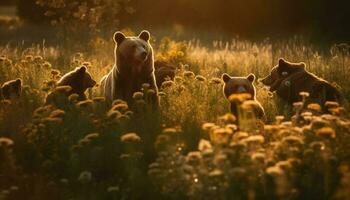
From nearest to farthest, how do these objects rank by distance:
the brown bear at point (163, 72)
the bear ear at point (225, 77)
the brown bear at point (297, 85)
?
the bear ear at point (225, 77)
the brown bear at point (297, 85)
the brown bear at point (163, 72)

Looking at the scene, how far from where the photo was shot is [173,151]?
634 cm

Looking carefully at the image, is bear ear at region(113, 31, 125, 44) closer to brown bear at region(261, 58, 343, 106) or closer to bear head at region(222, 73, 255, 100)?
bear head at region(222, 73, 255, 100)

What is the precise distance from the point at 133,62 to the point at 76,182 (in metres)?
3.15

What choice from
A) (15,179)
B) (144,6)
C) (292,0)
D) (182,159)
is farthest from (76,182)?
(144,6)

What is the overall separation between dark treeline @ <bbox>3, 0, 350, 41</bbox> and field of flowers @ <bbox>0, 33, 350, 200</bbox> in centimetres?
1509

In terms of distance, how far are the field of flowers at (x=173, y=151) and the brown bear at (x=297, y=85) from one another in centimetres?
23

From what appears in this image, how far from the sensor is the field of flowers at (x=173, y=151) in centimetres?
629

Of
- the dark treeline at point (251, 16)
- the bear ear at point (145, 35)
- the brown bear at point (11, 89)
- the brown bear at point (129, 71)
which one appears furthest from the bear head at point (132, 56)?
the dark treeline at point (251, 16)

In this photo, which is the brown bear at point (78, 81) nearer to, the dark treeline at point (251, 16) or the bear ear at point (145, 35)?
the bear ear at point (145, 35)

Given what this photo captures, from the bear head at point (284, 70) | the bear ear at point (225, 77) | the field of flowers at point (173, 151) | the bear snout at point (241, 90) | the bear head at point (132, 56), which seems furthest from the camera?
the bear head at point (284, 70)

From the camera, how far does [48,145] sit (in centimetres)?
776

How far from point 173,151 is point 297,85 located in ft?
13.4

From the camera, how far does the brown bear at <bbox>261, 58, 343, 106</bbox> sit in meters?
9.52

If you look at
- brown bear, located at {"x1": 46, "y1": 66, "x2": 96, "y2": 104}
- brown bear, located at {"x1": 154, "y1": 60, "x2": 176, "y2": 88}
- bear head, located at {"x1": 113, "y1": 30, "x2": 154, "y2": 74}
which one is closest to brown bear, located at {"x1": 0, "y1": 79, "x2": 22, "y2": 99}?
brown bear, located at {"x1": 46, "y1": 66, "x2": 96, "y2": 104}
